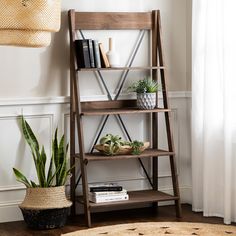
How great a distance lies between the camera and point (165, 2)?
16.8 ft

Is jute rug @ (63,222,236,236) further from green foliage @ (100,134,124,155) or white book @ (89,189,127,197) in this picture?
green foliage @ (100,134,124,155)

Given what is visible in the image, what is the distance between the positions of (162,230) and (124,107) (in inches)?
42.8

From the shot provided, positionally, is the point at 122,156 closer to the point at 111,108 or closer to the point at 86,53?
the point at 111,108

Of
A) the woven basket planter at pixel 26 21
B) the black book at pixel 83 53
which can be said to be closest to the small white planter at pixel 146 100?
the black book at pixel 83 53

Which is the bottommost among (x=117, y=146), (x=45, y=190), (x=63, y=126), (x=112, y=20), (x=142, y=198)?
(x=142, y=198)

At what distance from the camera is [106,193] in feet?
15.4

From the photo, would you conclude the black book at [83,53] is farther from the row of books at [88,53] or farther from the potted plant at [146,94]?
the potted plant at [146,94]

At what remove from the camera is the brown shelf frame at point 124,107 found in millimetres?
4598

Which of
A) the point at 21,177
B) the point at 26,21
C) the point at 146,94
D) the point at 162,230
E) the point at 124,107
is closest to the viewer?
the point at 26,21

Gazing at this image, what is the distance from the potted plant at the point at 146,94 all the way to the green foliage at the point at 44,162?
0.67 meters

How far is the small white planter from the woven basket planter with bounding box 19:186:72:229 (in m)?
0.89

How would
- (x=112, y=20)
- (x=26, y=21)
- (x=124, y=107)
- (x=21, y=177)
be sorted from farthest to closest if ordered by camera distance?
(x=124, y=107) < (x=112, y=20) < (x=21, y=177) < (x=26, y=21)

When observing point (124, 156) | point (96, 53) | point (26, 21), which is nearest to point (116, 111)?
point (124, 156)

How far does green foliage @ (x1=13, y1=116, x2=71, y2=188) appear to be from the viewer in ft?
14.9
